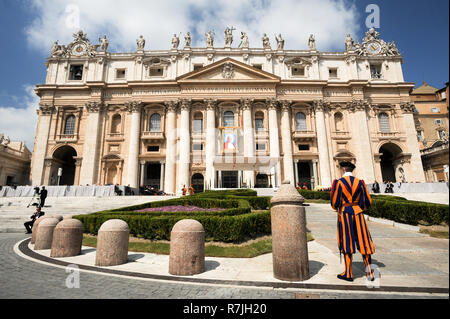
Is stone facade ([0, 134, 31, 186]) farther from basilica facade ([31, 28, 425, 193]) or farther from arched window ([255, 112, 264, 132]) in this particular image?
arched window ([255, 112, 264, 132])

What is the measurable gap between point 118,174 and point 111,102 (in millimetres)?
11404

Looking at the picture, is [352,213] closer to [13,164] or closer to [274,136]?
[274,136]

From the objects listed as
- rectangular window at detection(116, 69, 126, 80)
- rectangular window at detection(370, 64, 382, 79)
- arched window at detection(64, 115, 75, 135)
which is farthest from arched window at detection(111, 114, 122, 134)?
rectangular window at detection(370, 64, 382, 79)

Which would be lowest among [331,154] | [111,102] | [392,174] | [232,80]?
[392,174]

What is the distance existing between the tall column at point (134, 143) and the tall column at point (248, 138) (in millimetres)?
15421

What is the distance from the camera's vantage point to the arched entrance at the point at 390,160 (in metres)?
37.0

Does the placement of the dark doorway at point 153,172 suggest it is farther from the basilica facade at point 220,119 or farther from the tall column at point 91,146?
the tall column at point 91,146

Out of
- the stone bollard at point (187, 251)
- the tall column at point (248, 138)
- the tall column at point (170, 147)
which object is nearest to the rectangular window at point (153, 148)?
the tall column at point (170, 147)

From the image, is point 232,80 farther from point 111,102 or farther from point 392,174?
point 392,174

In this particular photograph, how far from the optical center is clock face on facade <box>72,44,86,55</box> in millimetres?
41094
